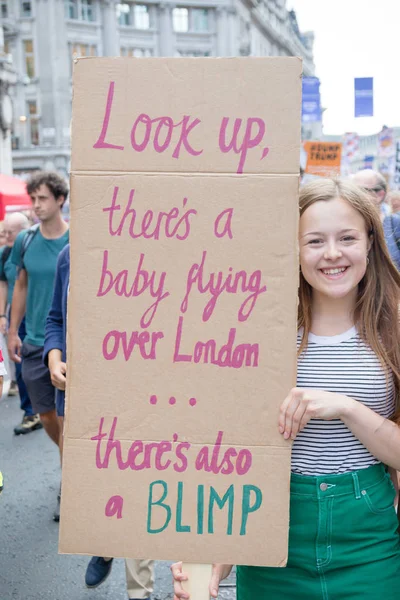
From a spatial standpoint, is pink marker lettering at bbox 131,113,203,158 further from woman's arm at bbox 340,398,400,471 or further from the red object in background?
the red object in background

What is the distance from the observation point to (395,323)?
5.77 ft

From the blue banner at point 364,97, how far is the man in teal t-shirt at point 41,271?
1245 cm

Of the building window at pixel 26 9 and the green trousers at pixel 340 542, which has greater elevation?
the building window at pixel 26 9

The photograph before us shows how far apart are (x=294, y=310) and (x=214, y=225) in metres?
0.25

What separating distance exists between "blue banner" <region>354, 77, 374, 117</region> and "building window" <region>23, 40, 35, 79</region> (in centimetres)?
2687

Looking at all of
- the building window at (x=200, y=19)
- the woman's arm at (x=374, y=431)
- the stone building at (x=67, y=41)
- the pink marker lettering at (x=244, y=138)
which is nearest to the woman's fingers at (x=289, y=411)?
the woman's arm at (x=374, y=431)

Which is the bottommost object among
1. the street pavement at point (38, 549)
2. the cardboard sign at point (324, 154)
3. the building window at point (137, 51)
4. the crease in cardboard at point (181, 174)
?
the street pavement at point (38, 549)

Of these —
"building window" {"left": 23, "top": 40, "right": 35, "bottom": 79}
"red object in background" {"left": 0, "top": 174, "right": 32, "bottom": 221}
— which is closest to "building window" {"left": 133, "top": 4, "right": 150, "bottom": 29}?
"building window" {"left": 23, "top": 40, "right": 35, "bottom": 79}

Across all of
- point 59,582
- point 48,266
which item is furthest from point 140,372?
point 48,266

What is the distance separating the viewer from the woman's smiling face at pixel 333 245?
167 cm

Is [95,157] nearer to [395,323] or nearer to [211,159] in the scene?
[211,159]

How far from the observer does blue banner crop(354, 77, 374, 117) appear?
1531 cm

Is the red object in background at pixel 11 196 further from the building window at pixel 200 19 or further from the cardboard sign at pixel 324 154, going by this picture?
the building window at pixel 200 19

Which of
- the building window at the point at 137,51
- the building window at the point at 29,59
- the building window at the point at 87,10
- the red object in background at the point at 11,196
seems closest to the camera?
the red object in background at the point at 11,196
